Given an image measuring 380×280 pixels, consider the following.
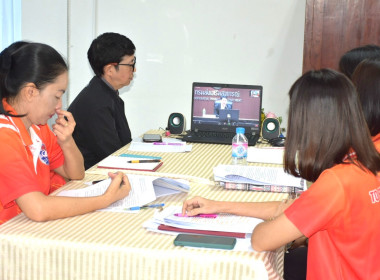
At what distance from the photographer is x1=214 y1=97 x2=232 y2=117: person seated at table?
320 centimetres

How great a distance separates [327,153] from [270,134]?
1.76 metres

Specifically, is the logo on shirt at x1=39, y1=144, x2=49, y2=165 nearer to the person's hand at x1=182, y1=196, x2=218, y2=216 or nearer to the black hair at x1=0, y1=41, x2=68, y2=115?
the black hair at x1=0, y1=41, x2=68, y2=115

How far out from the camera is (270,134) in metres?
3.21

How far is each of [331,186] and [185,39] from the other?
3.24m

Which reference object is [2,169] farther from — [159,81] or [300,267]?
[159,81]

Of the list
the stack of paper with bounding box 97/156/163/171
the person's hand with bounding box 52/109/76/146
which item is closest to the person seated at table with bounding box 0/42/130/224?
the person's hand with bounding box 52/109/76/146

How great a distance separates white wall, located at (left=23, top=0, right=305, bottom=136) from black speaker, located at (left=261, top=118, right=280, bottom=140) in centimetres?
127

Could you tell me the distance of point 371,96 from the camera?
1946mm

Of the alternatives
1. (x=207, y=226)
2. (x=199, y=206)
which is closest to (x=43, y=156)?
(x=199, y=206)

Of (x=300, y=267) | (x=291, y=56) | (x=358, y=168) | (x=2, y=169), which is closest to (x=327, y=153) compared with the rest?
(x=358, y=168)

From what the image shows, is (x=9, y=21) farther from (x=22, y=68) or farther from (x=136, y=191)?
(x=136, y=191)

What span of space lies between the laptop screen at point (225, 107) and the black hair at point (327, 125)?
1673mm

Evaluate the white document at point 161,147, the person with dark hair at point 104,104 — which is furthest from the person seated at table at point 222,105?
the person with dark hair at point 104,104

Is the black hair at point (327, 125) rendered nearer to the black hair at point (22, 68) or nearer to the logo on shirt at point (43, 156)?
the black hair at point (22, 68)
